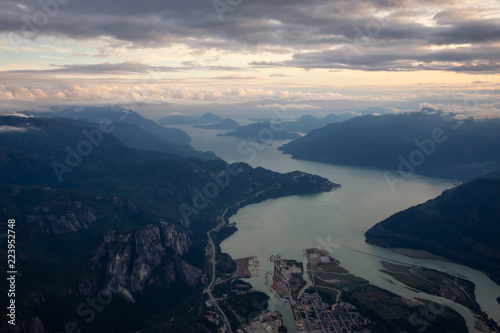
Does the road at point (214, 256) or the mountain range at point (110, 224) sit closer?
the road at point (214, 256)

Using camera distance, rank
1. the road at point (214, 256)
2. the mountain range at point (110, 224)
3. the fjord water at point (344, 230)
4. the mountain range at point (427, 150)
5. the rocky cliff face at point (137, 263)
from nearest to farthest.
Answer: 1. the road at point (214, 256)
2. the mountain range at point (110, 224)
3. the rocky cliff face at point (137, 263)
4. the fjord water at point (344, 230)
5. the mountain range at point (427, 150)

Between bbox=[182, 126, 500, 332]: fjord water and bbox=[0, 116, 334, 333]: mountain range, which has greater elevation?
bbox=[0, 116, 334, 333]: mountain range

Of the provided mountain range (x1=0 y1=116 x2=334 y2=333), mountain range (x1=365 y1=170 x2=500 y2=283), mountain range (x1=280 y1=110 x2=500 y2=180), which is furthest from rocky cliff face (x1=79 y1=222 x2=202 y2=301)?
mountain range (x1=280 y1=110 x2=500 y2=180)

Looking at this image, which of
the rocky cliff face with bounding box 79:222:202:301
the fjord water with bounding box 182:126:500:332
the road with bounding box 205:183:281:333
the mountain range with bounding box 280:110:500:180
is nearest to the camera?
the road with bounding box 205:183:281:333

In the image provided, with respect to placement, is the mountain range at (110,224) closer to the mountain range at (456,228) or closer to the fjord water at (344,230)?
the fjord water at (344,230)

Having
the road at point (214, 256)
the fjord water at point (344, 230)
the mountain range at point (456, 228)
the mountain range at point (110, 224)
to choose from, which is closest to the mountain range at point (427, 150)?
the fjord water at point (344, 230)

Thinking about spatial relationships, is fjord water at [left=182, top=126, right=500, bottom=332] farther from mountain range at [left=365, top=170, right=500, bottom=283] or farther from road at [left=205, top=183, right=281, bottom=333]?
mountain range at [left=365, top=170, right=500, bottom=283]
